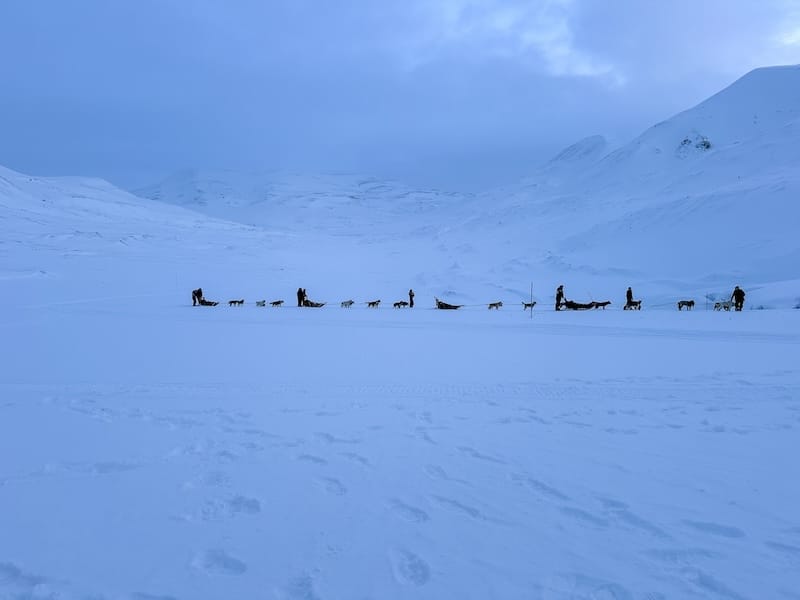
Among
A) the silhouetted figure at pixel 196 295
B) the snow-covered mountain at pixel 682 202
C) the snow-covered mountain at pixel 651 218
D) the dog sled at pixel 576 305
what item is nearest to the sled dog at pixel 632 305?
the dog sled at pixel 576 305

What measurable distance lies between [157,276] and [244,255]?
1050cm

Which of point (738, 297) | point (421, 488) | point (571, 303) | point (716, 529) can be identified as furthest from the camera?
point (571, 303)

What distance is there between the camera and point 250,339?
1327 cm

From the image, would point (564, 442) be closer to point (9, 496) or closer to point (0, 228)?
point (9, 496)

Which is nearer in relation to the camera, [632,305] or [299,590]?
[299,590]

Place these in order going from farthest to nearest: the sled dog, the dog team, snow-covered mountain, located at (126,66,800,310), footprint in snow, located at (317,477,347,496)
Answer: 1. snow-covered mountain, located at (126,66,800,310)
2. the sled dog
3. the dog team
4. footprint in snow, located at (317,477,347,496)

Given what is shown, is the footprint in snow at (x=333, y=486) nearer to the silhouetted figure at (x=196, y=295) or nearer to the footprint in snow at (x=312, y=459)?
the footprint in snow at (x=312, y=459)

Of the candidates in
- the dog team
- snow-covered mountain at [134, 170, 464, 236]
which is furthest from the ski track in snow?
snow-covered mountain at [134, 170, 464, 236]

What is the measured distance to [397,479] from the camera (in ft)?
14.8

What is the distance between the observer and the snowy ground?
318cm

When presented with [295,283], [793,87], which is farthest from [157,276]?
[793,87]

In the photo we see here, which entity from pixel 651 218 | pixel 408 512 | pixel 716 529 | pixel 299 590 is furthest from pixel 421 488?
pixel 651 218

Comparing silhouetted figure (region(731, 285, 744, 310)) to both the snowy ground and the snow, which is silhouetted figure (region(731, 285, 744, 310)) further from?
the snowy ground

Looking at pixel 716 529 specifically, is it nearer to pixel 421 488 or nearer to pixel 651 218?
pixel 421 488
